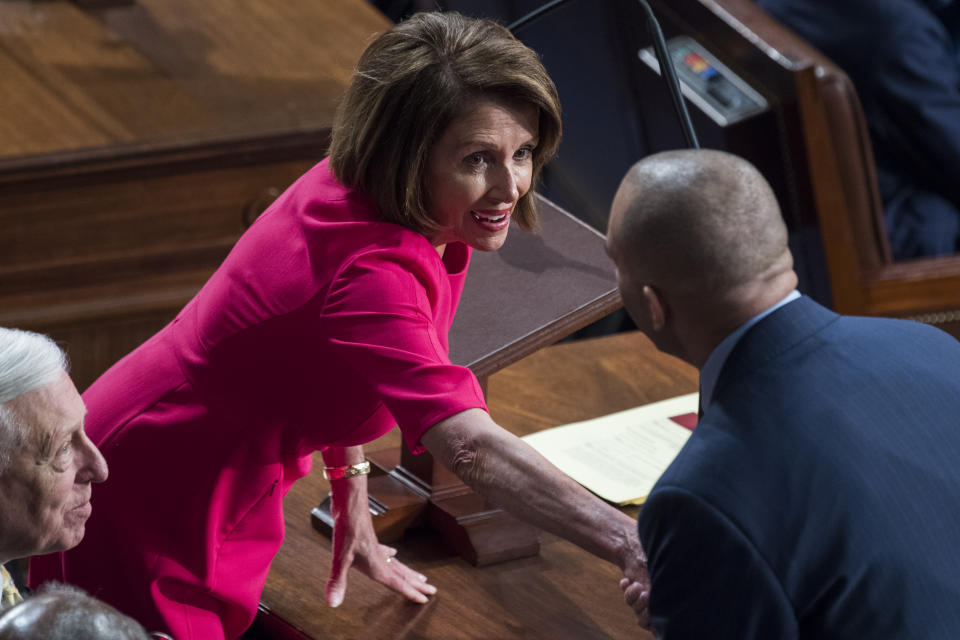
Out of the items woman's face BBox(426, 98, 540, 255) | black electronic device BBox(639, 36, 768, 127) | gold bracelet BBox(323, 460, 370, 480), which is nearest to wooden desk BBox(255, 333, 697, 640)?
gold bracelet BBox(323, 460, 370, 480)

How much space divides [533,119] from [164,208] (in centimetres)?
166

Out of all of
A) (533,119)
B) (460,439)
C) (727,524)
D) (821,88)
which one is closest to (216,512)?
(460,439)

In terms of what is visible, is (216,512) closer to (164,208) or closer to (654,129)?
(164,208)

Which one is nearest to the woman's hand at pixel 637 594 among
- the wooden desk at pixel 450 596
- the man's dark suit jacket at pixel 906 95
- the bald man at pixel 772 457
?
the bald man at pixel 772 457

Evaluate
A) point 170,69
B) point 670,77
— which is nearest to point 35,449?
point 670,77

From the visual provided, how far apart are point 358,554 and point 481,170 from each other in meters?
0.61

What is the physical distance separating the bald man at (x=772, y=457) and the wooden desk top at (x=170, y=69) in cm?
182

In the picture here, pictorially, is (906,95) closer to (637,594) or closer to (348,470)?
(348,470)

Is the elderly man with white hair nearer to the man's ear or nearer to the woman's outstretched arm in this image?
the woman's outstretched arm

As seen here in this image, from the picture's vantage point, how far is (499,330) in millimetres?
1866

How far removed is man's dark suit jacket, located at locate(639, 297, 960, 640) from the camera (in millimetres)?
1128

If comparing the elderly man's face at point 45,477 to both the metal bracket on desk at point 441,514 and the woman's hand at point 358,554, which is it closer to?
the woman's hand at point 358,554

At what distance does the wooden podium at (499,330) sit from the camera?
185 cm

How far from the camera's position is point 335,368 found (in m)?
1.57
